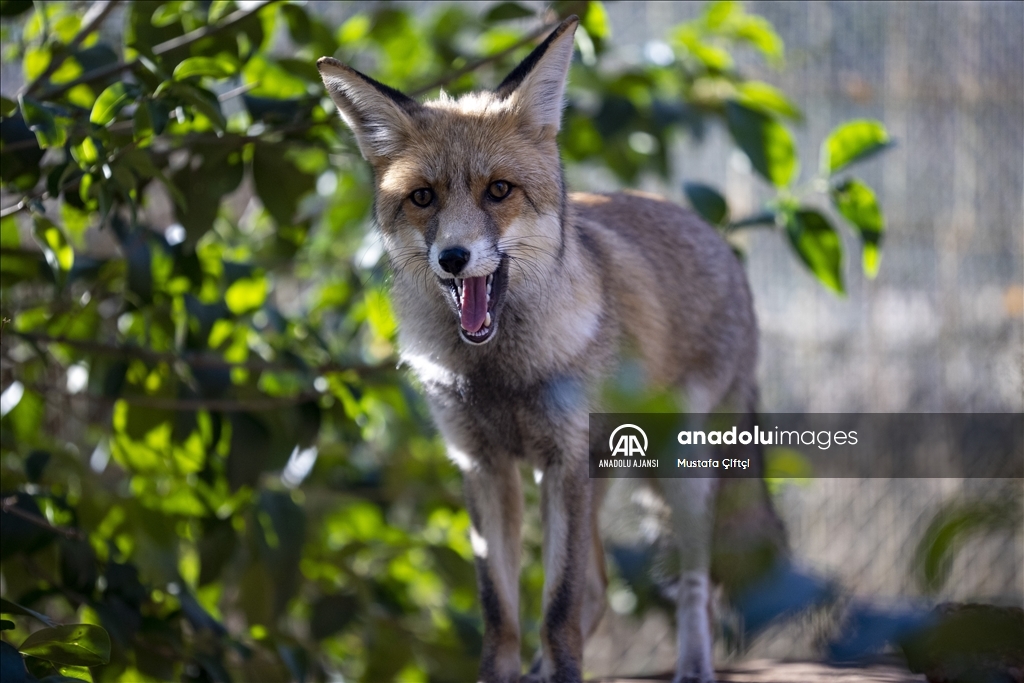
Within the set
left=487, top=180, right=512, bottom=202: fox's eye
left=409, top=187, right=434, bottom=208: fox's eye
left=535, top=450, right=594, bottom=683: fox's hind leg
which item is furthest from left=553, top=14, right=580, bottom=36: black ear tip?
left=535, top=450, right=594, bottom=683: fox's hind leg

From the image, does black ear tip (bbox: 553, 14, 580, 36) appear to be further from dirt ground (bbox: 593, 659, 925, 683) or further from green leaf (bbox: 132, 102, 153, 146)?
dirt ground (bbox: 593, 659, 925, 683)

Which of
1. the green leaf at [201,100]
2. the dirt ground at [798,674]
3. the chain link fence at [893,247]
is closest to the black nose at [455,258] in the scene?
the green leaf at [201,100]

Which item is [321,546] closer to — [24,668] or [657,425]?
[24,668]

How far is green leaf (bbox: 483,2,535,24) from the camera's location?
4.09 meters

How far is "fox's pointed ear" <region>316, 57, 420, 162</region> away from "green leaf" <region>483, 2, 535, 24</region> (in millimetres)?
1079

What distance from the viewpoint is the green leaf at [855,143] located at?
Result: 4.02m

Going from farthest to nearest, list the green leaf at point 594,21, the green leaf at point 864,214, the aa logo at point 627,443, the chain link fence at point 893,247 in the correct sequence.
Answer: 1. the chain link fence at point 893,247
2. the green leaf at point 864,214
3. the green leaf at point 594,21
4. the aa logo at point 627,443

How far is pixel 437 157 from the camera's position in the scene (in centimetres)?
305

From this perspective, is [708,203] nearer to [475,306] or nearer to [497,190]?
[497,190]

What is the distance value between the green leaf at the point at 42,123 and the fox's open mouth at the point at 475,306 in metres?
1.24

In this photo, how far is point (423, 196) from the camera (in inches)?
121

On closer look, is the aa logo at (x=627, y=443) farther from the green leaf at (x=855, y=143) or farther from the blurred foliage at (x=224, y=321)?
the green leaf at (x=855, y=143)

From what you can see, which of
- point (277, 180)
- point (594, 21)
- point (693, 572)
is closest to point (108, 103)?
point (277, 180)

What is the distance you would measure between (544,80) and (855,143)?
1.66 m
